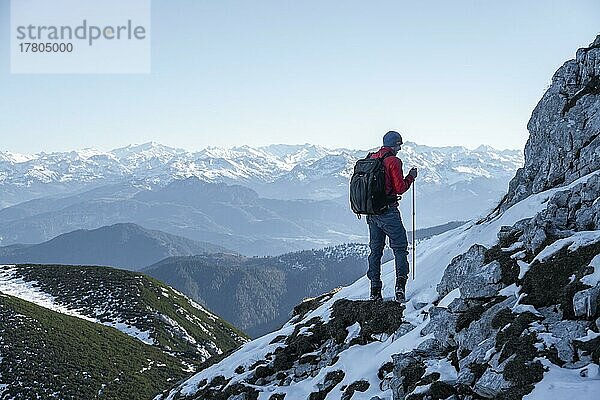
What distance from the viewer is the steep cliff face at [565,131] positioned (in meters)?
19.3

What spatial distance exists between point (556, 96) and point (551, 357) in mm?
17820

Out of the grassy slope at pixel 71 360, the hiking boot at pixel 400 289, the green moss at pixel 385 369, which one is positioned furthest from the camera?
the grassy slope at pixel 71 360

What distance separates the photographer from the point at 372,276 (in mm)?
16859

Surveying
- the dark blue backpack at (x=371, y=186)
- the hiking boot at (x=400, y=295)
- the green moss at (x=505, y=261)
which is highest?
the dark blue backpack at (x=371, y=186)

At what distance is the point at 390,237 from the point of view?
15.2 meters

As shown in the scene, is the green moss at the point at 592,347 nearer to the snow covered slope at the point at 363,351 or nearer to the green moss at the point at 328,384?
the snow covered slope at the point at 363,351

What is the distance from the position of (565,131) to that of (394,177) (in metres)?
10.6

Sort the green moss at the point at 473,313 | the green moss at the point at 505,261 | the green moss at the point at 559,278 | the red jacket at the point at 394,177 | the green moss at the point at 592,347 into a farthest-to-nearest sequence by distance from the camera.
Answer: the red jacket at the point at 394,177 → the green moss at the point at 505,261 → the green moss at the point at 473,313 → the green moss at the point at 559,278 → the green moss at the point at 592,347

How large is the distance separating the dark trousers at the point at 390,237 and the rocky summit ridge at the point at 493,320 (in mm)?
1161

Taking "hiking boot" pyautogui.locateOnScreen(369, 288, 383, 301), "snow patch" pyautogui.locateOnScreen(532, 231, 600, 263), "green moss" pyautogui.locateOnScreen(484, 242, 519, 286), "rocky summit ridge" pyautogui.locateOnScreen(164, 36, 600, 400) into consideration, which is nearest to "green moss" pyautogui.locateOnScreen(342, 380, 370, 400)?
"rocky summit ridge" pyautogui.locateOnScreen(164, 36, 600, 400)

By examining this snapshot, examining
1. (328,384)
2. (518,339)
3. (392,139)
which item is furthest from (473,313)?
(392,139)

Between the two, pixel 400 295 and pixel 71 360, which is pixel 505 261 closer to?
pixel 400 295

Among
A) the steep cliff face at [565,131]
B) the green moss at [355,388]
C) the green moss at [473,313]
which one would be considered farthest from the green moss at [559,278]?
the steep cliff face at [565,131]

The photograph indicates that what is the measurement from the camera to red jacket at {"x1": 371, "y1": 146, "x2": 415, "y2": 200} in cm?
1450
